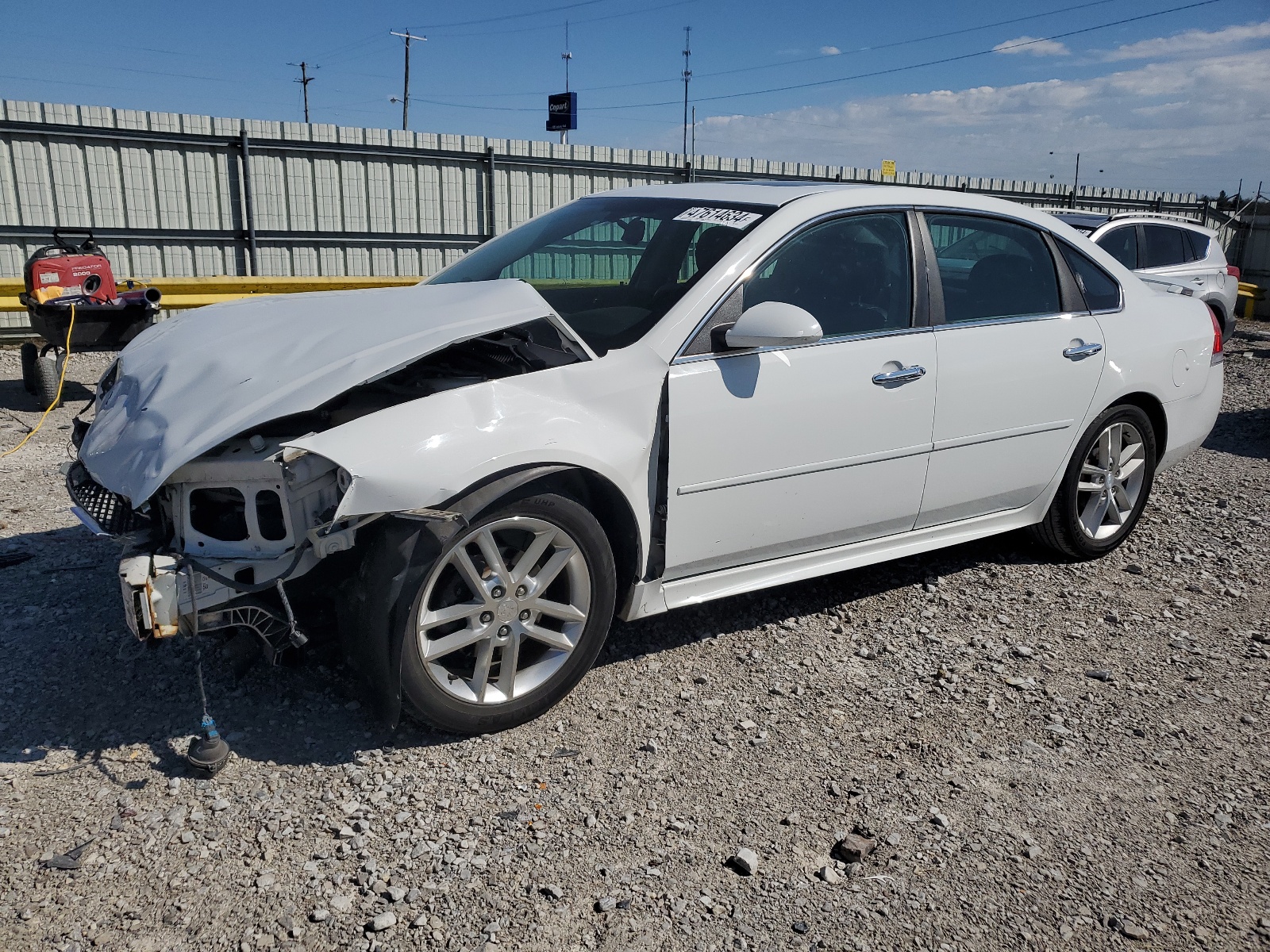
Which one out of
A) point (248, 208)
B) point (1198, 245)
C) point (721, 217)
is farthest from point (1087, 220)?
point (248, 208)

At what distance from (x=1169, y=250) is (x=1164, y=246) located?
150 millimetres

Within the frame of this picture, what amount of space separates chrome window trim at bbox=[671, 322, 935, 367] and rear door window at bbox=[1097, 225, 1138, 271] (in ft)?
26.1

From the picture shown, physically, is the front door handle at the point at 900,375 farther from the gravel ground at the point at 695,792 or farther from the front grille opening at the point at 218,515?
the front grille opening at the point at 218,515

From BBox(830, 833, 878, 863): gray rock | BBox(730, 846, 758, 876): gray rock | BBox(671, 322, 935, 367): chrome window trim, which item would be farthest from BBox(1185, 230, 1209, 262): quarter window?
BBox(730, 846, 758, 876): gray rock

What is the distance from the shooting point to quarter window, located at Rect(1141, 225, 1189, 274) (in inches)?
448

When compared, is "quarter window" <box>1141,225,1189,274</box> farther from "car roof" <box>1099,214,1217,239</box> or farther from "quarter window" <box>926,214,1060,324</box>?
"quarter window" <box>926,214,1060,324</box>

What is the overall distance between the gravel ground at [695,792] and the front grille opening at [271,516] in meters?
0.70

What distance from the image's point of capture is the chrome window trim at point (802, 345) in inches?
135

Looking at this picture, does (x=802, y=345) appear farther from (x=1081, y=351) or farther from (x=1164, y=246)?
(x=1164, y=246)

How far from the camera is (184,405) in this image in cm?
296

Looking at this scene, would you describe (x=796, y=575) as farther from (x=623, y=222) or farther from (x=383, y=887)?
(x=383, y=887)

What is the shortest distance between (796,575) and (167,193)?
34.3 feet

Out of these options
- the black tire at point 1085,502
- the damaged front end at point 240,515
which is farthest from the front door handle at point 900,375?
the damaged front end at point 240,515

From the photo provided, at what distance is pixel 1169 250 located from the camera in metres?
11.7
